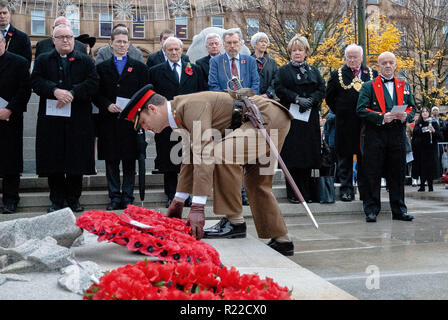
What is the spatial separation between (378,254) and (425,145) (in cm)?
1018

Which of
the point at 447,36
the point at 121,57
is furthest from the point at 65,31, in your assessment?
the point at 447,36

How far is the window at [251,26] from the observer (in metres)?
25.0

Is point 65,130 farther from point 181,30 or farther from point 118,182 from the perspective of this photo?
point 181,30

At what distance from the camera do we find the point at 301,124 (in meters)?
7.88

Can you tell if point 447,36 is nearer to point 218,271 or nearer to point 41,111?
point 41,111

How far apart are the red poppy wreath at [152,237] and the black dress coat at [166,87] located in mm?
3169

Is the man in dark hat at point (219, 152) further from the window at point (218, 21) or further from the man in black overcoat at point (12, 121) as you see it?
the window at point (218, 21)

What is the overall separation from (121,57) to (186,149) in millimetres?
3051

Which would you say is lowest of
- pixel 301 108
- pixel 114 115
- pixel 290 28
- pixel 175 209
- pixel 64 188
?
pixel 175 209

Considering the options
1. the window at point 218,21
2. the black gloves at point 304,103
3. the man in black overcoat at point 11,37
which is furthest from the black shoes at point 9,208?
the window at point 218,21

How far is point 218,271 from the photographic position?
2.83 meters

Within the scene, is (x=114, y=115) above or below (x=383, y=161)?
above

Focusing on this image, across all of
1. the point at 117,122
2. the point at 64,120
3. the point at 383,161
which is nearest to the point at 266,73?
the point at 383,161
